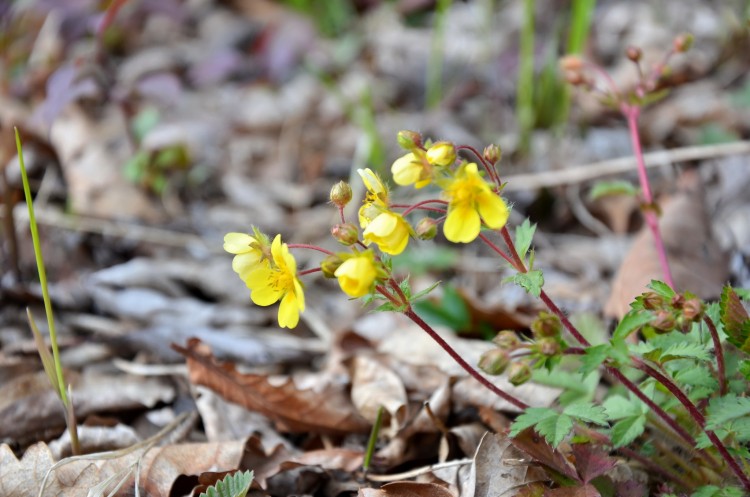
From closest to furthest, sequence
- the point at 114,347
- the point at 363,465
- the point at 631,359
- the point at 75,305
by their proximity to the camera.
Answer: the point at 631,359 → the point at 363,465 → the point at 114,347 → the point at 75,305

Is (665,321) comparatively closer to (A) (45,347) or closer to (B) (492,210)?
(B) (492,210)

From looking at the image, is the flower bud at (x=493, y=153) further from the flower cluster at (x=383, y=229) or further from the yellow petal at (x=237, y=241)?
the yellow petal at (x=237, y=241)

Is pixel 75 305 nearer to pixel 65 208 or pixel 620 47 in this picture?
pixel 65 208

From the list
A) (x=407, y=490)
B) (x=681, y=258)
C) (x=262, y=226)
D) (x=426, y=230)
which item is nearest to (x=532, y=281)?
(x=426, y=230)

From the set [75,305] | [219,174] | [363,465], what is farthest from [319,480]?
[219,174]

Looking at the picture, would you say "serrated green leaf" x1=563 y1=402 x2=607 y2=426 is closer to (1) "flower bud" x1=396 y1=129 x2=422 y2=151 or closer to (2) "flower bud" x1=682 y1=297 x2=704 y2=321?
(2) "flower bud" x1=682 y1=297 x2=704 y2=321

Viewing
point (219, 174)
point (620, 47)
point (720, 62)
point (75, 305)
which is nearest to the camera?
point (75, 305)
